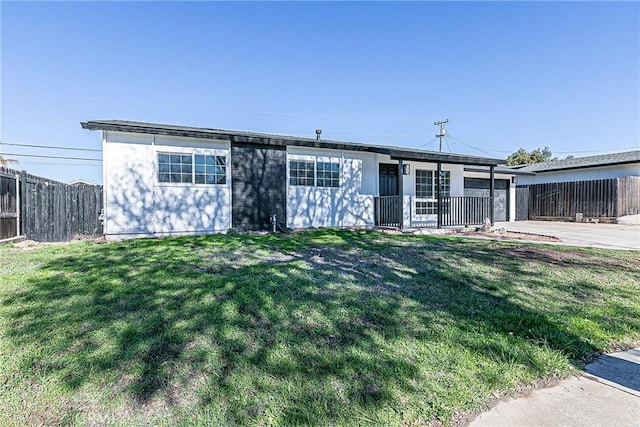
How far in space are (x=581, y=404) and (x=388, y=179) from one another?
38.9ft

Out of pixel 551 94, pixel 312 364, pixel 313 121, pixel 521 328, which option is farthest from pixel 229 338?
pixel 313 121

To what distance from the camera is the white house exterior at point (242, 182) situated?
8.79m

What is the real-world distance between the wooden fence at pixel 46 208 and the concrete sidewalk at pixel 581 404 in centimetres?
1065

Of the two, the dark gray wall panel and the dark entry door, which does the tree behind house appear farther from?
the dark gray wall panel

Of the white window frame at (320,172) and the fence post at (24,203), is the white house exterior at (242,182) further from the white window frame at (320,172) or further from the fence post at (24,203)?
the fence post at (24,203)

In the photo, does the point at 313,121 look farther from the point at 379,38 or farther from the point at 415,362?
the point at 415,362

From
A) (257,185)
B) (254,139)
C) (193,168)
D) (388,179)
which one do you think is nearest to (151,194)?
(193,168)

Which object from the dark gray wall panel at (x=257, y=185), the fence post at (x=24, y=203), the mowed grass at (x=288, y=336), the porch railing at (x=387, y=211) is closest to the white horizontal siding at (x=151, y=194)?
the dark gray wall panel at (x=257, y=185)

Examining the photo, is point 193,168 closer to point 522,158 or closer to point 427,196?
point 427,196

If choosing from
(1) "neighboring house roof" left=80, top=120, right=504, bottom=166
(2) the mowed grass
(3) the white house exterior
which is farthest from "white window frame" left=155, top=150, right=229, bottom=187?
(2) the mowed grass

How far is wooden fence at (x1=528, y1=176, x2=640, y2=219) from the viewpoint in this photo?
16016 mm

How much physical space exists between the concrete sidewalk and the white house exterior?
8.75 m

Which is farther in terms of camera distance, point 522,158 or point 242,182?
point 522,158

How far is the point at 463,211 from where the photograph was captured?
1241cm
